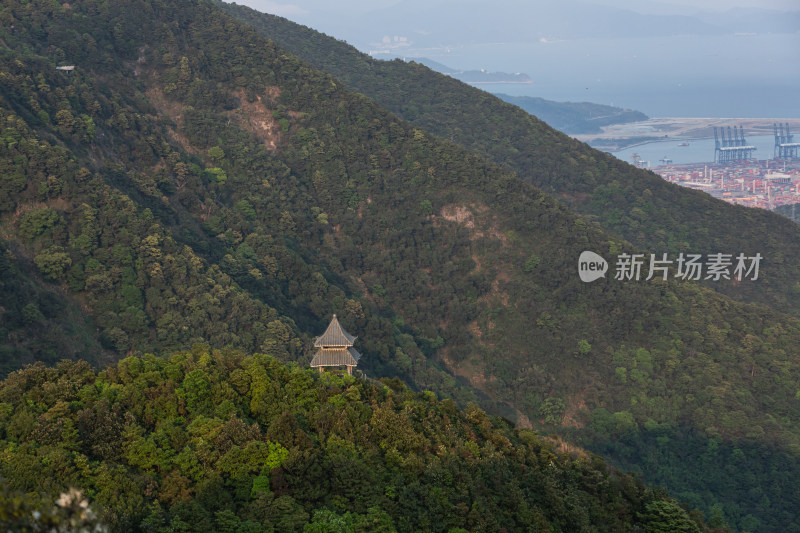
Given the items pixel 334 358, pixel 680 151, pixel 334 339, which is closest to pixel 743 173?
pixel 680 151

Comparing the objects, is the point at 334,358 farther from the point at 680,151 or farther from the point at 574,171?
the point at 680,151

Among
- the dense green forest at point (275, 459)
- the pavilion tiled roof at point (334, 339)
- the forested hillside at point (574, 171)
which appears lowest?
the dense green forest at point (275, 459)

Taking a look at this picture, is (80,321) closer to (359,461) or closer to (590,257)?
(359,461)

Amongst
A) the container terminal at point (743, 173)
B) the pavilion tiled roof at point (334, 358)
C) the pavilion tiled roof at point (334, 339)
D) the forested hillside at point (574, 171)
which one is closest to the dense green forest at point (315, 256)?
the forested hillside at point (574, 171)

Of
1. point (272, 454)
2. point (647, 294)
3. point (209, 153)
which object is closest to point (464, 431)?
point (272, 454)

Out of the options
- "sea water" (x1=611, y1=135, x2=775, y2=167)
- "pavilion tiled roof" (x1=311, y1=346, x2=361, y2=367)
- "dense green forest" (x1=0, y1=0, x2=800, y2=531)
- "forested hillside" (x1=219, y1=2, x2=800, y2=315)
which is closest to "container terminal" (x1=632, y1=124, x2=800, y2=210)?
"sea water" (x1=611, y1=135, x2=775, y2=167)

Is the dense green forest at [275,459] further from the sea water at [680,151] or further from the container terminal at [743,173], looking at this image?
the sea water at [680,151]
